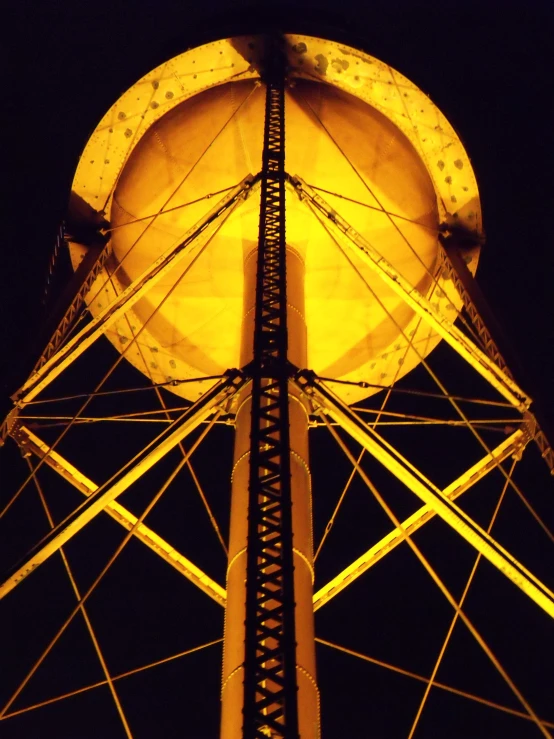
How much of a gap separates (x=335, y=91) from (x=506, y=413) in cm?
1306

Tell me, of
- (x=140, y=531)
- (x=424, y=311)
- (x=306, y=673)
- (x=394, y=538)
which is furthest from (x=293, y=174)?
(x=306, y=673)

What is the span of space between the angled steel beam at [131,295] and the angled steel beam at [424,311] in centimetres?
85

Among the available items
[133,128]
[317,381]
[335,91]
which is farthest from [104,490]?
[335,91]

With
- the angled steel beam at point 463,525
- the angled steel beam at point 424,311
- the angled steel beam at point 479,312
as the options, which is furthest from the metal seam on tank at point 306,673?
the angled steel beam at point 424,311

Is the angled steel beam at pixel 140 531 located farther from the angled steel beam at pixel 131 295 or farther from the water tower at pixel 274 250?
the angled steel beam at pixel 131 295

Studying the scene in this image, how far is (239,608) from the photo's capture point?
290 inches

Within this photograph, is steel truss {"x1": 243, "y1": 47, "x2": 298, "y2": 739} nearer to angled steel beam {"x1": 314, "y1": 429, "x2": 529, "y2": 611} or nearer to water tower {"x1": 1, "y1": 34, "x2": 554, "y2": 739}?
water tower {"x1": 1, "y1": 34, "x2": 554, "y2": 739}

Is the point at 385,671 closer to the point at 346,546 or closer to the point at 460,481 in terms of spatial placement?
the point at 346,546

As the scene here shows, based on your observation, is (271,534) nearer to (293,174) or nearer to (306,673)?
(306,673)

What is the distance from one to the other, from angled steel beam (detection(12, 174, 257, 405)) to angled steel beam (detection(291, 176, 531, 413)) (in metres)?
0.85

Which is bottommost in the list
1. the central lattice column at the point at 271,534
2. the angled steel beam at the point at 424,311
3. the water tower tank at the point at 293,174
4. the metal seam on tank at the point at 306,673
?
the metal seam on tank at the point at 306,673

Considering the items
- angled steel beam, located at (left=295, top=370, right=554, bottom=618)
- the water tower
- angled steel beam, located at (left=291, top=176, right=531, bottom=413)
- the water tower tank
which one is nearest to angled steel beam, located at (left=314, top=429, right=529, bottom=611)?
the water tower

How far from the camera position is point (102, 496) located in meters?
8.05

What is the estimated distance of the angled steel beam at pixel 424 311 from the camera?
9672 millimetres
